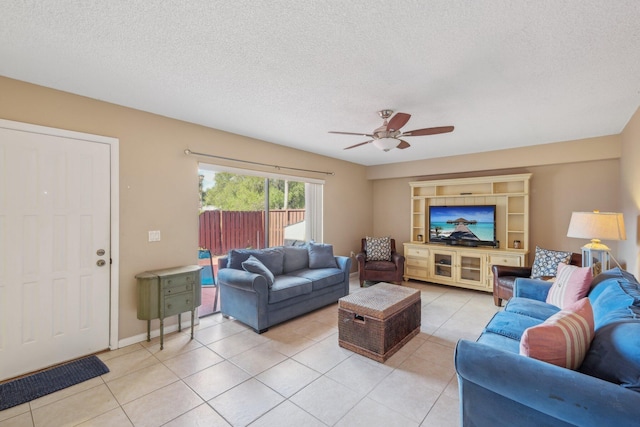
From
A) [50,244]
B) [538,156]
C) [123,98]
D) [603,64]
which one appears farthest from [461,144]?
[50,244]

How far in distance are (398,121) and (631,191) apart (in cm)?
304

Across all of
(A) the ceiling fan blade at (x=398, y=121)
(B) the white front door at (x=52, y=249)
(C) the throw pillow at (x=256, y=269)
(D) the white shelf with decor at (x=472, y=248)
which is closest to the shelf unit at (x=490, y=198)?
(D) the white shelf with decor at (x=472, y=248)

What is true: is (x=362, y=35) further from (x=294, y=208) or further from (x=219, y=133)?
(x=294, y=208)

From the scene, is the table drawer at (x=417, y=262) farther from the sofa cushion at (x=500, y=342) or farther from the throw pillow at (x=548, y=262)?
the sofa cushion at (x=500, y=342)

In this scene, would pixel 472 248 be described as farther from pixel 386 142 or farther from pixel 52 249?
pixel 52 249

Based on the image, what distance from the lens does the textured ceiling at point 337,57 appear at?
1.59 metres

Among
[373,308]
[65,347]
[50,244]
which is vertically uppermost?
[50,244]

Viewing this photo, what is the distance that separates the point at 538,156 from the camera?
15.0ft

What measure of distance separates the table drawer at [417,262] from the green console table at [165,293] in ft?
13.4

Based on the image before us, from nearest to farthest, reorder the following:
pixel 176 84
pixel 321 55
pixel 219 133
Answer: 1. pixel 321 55
2. pixel 176 84
3. pixel 219 133

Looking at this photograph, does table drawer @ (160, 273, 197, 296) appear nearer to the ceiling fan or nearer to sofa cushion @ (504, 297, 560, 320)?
the ceiling fan

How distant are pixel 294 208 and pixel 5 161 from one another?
11.9 ft

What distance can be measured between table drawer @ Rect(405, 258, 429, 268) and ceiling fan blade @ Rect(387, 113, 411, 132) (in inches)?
139

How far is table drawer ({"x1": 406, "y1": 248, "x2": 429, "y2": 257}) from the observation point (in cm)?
551
